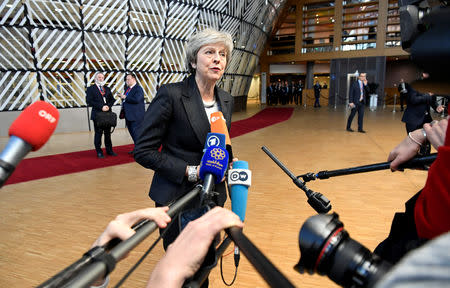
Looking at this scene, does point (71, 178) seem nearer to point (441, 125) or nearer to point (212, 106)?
point (212, 106)

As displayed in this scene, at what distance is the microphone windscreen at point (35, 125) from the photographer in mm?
527

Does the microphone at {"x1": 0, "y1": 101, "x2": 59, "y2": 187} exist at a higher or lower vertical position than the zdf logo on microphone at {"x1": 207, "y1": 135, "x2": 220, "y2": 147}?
higher

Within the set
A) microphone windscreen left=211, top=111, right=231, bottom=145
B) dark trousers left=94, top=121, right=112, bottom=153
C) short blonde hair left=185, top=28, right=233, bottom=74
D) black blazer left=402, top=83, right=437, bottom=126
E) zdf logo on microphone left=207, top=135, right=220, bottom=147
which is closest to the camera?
zdf logo on microphone left=207, top=135, right=220, bottom=147

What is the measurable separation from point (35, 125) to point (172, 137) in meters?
0.97

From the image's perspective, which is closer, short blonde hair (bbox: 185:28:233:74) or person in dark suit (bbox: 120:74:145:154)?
short blonde hair (bbox: 185:28:233:74)

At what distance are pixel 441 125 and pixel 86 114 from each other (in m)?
10.8

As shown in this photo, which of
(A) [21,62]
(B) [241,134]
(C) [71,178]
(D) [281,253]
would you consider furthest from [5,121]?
(D) [281,253]

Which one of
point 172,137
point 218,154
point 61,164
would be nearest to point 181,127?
point 172,137

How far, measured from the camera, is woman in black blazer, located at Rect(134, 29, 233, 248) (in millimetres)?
1433

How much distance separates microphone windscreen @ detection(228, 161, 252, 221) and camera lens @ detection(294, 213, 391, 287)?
59 cm

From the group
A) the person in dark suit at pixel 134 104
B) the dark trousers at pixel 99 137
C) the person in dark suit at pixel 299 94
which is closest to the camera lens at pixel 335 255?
the person in dark suit at pixel 134 104

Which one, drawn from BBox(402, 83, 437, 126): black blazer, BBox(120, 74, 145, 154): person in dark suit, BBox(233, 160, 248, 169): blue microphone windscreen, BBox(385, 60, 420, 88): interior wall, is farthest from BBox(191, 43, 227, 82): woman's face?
BBox(385, 60, 420, 88): interior wall

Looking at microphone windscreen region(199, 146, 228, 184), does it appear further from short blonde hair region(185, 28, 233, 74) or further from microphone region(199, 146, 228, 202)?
short blonde hair region(185, 28, 233, 74)

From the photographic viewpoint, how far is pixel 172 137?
4.99 feet
